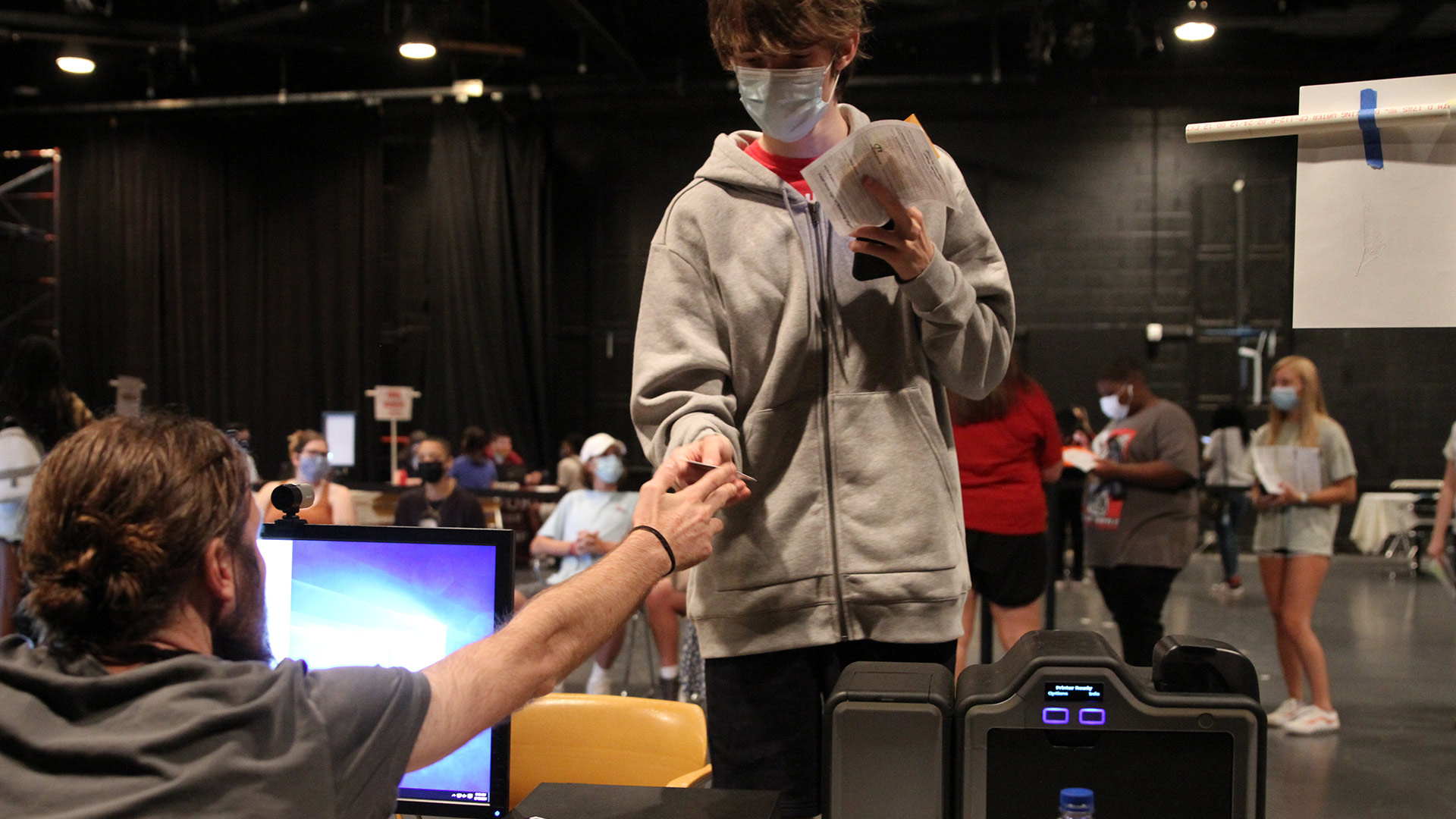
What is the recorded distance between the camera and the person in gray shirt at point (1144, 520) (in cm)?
457

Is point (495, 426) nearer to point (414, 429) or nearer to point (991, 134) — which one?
point (414, 429)

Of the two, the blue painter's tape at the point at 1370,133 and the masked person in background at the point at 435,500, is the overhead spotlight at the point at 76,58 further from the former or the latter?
the blue painter's tape at the point at 1370,133

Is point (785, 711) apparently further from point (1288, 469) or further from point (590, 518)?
point (590, 518)

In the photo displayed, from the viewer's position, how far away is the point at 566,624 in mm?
1115

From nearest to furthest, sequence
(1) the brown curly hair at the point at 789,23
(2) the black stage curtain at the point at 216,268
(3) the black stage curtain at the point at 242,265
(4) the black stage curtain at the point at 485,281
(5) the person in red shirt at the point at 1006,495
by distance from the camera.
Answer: (1) the brown curly hair at the point at 789,23
(5) the person in red shirt at the point at 1006,495
(4) the black stage curtain at the point at 485,281
(3) the black stage curtain at the point at 242,265
(2) the black stage curtain at the point at 216,268

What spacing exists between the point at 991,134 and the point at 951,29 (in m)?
1.11

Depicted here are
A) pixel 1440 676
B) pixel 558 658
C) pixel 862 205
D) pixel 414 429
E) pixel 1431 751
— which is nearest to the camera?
pixel 558 658

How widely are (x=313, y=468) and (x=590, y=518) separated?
52.4 inches

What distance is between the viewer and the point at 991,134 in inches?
432

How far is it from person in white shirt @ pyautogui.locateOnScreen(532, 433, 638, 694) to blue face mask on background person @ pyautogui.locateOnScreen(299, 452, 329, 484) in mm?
1044

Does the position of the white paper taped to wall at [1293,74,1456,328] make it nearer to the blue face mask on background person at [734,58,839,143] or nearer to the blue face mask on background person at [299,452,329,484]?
the blue face mask on background person at [734,58,839,143]

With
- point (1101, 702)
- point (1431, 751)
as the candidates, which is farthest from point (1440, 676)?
point (1101, 702)

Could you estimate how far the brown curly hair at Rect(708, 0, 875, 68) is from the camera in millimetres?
1363

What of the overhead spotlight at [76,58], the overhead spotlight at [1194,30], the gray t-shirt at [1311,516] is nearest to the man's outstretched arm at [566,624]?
the gray t-shirt at [1311,516]
